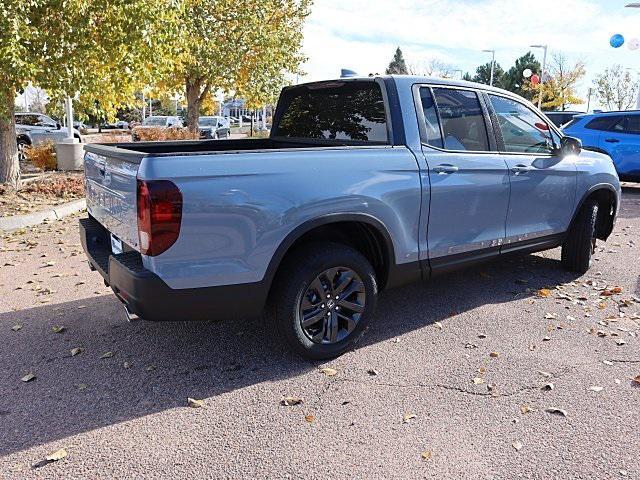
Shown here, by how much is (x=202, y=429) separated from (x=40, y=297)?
275 cm

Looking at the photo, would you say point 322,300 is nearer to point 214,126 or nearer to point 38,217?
point 38,217

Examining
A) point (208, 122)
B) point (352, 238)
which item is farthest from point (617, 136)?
point (208, 122)

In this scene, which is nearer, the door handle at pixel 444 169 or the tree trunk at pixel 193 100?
the door handle at pixel 444 169

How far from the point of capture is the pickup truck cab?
304 cm

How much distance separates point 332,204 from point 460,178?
1234 millimetres

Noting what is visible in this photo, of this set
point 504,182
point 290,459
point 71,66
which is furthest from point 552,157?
point 71,66

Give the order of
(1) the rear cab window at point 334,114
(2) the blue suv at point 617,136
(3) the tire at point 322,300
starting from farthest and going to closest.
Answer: (2) the blue suv at point 617,136, (1) the rear cab window at point 334,114, (3) the tire at point 322,300

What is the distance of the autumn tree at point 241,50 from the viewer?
16750 millimetres

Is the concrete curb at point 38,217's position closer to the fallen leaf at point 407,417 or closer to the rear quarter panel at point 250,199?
the rear quarter panel at point 250,199

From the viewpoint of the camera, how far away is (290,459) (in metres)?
2.72

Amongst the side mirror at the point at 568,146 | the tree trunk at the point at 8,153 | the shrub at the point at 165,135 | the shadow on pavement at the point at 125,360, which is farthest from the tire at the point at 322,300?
the shrub at the point at 165,135

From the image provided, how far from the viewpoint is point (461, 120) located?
4.37m

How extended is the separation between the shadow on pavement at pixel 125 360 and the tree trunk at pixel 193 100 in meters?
16.0

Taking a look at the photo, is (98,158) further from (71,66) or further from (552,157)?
(71,66)
